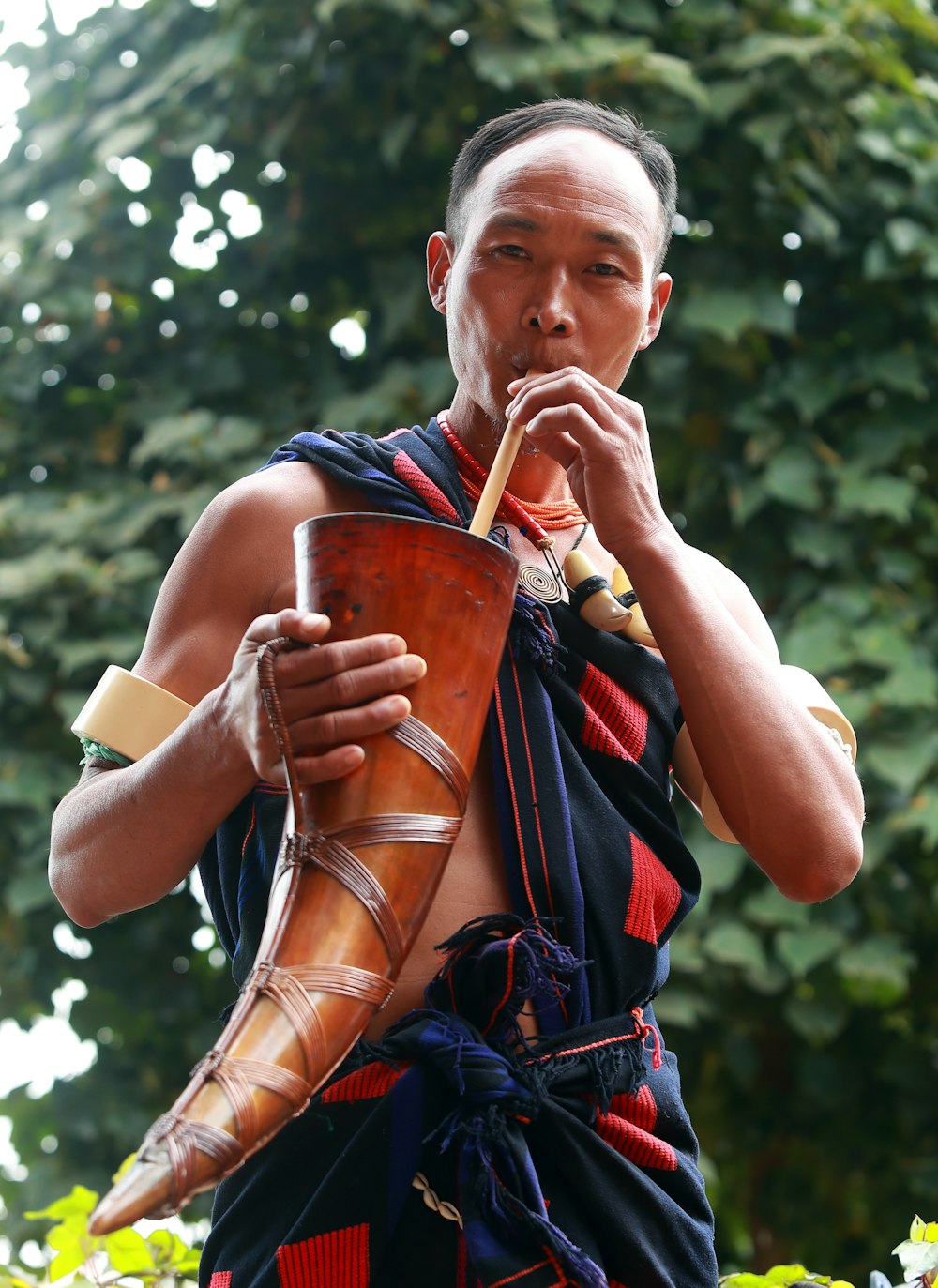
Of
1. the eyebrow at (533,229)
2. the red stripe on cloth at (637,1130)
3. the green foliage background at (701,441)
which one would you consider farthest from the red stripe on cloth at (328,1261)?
the green foliage background at (701,441)

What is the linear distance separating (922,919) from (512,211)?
6.79 feet

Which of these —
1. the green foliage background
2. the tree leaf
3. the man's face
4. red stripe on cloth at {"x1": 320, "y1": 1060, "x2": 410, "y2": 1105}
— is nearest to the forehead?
the man's face

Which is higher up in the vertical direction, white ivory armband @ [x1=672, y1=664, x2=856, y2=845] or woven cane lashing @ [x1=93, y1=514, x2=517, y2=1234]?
woven cane lashing @ [x1=93, y1=514, x2=517, y2=1234]

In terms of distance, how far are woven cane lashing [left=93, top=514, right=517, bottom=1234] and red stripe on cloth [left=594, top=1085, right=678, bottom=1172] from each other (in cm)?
35

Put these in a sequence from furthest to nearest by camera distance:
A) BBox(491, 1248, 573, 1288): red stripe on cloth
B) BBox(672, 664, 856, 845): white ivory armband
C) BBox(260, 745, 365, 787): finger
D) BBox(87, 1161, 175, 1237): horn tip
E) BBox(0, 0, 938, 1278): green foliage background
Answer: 1. BBox(0, 0, 938, 1278): green foliage background
2. BBox(672, 664, 856, 845): white ivory armband
3. BBox(491, 1248, 573, 1288): red stripe on cloth
4. BBox(260, 745, 365, 787): finger
5. BBox(87, 1161, 175, 1237): horn tip

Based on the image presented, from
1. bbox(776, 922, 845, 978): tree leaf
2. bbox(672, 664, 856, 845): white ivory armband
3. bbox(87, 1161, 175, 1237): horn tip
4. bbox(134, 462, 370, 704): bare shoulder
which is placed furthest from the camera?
bbox(776, 922, 845, 978): tree leaf

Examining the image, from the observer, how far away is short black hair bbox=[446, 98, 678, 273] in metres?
1.72

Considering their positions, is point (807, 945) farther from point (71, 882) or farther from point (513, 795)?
point (71, 882)

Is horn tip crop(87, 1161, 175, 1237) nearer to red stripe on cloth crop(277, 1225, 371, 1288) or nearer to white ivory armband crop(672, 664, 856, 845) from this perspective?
red stripe on cloth crop(277, 1225, 371, 1288)

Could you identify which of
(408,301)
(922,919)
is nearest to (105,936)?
(408,301)

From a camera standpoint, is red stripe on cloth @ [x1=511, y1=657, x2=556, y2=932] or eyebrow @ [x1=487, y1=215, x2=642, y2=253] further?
eyebrow @ [x1=487, y1=215, x2=642, y2=253]

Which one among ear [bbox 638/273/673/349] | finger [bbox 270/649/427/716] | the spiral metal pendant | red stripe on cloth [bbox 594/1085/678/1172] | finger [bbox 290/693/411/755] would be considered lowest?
red stripe on cloth [bbox 594/1085/678/1172]

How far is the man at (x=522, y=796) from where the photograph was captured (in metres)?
1.27

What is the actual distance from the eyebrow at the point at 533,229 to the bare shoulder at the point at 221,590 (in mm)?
355
